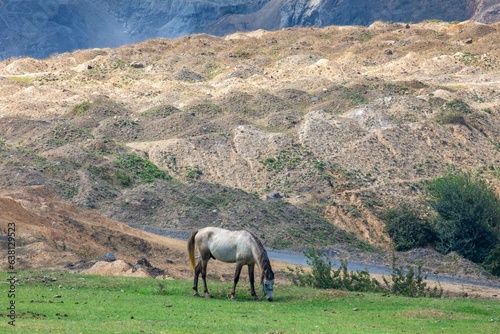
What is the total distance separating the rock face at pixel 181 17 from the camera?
15538cm

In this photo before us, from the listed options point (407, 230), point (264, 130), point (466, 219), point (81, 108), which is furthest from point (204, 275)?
point (81, 108)

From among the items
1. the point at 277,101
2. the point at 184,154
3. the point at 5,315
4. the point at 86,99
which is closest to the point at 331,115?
the point at 277,101

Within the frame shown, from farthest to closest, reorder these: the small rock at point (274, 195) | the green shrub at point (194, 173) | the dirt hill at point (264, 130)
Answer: the green shrub at point (194, 173)
the small rock at point (274, 195)
the dirt hill at point (264, 130)

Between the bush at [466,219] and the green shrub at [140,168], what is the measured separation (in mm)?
19719

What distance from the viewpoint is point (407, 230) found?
1806 inches

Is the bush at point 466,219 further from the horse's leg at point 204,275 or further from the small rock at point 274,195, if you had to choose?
the horse's leg at point 204,275

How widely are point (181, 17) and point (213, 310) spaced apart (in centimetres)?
17458

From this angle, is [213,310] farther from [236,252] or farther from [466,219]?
[466,219]

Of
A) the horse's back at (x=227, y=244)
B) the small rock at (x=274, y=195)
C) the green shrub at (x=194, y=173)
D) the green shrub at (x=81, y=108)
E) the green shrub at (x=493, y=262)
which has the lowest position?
the horse's back at (x=227, y=244)

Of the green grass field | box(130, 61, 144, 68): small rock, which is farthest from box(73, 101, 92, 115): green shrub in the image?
the green grass field

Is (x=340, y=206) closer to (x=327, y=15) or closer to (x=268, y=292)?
(x=268, y=292)

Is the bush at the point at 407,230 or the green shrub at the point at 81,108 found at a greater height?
the green shrub at the point at 81,108

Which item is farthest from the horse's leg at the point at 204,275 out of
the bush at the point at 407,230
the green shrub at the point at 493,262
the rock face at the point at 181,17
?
the rock face at the point at 181,17

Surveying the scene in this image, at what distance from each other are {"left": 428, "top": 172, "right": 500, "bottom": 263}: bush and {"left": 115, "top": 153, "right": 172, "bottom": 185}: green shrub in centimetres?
1972
